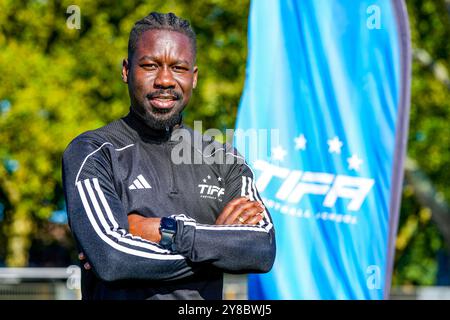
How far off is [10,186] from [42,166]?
2.13 m

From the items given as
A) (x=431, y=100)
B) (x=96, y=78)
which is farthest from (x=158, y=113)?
(x=431, y=100)

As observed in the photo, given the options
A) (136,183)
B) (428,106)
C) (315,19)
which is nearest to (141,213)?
(136,183)

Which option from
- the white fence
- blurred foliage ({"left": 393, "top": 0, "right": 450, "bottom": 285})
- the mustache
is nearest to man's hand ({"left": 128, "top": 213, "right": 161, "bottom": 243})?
the mustache

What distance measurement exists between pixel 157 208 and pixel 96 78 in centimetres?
1402

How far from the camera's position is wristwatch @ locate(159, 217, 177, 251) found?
3.95 meters

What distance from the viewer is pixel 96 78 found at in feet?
58.6

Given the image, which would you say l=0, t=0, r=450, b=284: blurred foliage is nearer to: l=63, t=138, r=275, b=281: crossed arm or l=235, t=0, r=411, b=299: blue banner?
l=235, t=0, r=411, b=299: blue banner

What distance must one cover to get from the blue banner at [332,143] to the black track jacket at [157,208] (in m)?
2.03

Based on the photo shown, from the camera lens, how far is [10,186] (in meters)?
19.7

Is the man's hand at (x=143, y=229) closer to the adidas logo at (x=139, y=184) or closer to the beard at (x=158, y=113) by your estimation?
the adidas logo at (x=139, y=184)

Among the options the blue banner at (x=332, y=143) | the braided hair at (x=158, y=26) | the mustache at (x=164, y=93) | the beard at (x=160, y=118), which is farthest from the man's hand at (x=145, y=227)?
the blue banner at (x=332, y=143)

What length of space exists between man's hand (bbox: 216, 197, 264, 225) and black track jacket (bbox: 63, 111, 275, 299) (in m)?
0.06

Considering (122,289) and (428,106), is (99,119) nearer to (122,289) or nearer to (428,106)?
(428,106)

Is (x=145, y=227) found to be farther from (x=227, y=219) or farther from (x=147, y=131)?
(x=147, y=131)
